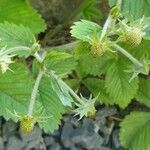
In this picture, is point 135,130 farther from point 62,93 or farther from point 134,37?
point 134,37

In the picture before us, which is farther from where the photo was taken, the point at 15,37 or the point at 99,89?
the point at 99,89

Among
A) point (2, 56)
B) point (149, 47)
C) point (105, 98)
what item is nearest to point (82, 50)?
point (2, 56)

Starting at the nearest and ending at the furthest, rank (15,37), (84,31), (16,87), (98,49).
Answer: (98,49)
(84,31)
(15,37)
(16,87)

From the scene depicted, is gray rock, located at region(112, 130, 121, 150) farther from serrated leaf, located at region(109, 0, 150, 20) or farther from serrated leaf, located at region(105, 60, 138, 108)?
serrated leaf, located at region(109, 0, 150, 20)

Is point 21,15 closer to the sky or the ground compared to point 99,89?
closer to the sky

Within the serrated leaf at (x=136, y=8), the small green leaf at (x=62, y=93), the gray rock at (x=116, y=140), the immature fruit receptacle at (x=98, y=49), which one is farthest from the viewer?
the gray rock at (x=116, y=140)

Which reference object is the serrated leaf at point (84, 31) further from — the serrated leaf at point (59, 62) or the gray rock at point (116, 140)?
the gray rock at point (116, 140)

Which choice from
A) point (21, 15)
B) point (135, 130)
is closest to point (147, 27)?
point (21, 15)

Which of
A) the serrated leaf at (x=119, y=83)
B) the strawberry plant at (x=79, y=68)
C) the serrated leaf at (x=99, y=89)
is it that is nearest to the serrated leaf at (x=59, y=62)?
the strawberry plant at (x=79, y=68)
